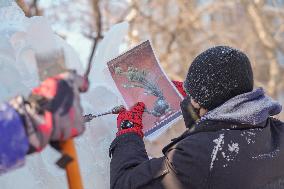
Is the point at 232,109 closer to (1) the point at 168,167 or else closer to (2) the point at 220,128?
(2) the point at 220,128

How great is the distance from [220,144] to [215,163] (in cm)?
6

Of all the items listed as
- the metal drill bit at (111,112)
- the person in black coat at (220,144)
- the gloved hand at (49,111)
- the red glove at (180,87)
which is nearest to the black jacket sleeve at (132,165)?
the person in black coat at (220,144)

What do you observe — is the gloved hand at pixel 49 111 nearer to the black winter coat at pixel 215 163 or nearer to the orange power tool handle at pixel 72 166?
the orange power tool handle at pixel 72 166

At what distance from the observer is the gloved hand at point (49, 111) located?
1046mm

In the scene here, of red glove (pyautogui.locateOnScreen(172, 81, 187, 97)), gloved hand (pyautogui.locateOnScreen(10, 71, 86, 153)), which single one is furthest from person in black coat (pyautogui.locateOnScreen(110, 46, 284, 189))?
gloved hand (pyautogui.locateOnScreen(10, 71, 86, 153))

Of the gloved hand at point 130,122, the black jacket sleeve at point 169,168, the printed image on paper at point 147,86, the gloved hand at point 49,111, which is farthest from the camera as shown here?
the printed image on paper at point 147,86

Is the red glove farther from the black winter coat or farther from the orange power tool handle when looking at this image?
the orange power tool handle

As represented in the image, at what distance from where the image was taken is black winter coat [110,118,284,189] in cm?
151

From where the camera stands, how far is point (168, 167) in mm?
1553

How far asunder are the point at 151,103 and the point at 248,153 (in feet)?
1.67

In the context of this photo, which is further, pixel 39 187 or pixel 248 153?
pixel 39 187

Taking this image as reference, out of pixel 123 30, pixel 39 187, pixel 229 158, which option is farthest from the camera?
pixel 123 30

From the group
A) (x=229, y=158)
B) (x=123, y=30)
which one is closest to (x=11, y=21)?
(x=123, y=30)

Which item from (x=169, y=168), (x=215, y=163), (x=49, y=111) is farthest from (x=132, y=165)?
(x=49, y=111)
